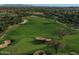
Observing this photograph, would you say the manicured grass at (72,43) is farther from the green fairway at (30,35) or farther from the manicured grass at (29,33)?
the manicured grass at (29,33)

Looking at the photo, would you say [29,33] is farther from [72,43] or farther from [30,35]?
[72,43]

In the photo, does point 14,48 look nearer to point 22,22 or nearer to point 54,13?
point 22,22

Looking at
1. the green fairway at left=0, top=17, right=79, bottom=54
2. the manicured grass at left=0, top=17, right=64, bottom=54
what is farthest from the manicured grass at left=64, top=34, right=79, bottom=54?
the manicured grass at left=0, top=17, right=64, bottom=54

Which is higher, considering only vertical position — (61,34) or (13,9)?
(13,9)

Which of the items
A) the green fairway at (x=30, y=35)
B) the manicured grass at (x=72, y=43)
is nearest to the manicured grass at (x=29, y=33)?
the green fairway at (x=30, y=35)

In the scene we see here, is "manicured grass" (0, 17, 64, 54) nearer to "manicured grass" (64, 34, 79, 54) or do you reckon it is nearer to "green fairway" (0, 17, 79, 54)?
"green fairway" (0, 17, 79, 54)

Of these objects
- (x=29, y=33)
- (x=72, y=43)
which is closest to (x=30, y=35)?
(x=29, y=33)

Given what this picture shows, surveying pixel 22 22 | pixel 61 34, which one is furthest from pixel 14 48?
pixel 61 34
